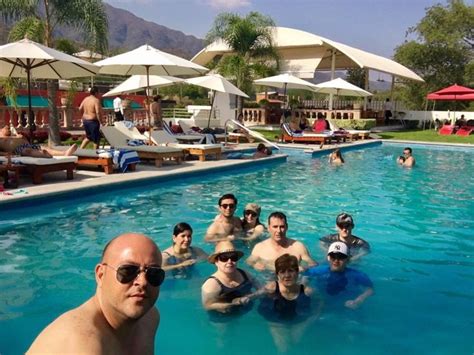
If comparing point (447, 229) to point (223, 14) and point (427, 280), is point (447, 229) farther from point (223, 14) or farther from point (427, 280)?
point (223, 14)

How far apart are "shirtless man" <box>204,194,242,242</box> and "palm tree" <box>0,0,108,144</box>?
9.39 m

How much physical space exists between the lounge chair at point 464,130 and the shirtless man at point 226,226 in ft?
71.1

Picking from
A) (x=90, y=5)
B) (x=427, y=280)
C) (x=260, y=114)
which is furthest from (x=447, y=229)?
(x=260, y=114)

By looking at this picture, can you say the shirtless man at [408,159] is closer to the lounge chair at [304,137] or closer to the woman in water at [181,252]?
the lounge chair at [304,137]

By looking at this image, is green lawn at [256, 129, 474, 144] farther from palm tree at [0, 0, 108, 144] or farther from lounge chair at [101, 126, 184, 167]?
lounge chair at [101, 126, 184, 167]

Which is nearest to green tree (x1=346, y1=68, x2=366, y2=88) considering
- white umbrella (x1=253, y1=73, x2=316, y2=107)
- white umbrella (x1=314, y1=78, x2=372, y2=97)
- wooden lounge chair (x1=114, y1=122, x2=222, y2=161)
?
white umbrella (x1=314, y1=78, x2=372, y2=97)

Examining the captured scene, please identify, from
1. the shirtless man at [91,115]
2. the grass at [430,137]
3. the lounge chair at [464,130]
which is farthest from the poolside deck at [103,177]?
the lounge chair at [464,130]

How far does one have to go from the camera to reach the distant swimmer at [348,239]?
5988 mm

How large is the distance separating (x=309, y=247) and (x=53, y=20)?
1167 centimetres

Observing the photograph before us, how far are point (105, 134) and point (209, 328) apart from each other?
9.22m

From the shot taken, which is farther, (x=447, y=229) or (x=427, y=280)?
(x=447, y=229)

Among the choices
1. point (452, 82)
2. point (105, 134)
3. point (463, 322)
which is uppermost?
point (452, 82)

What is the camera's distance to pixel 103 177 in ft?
32.6

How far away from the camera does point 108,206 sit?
8766 millimetres
